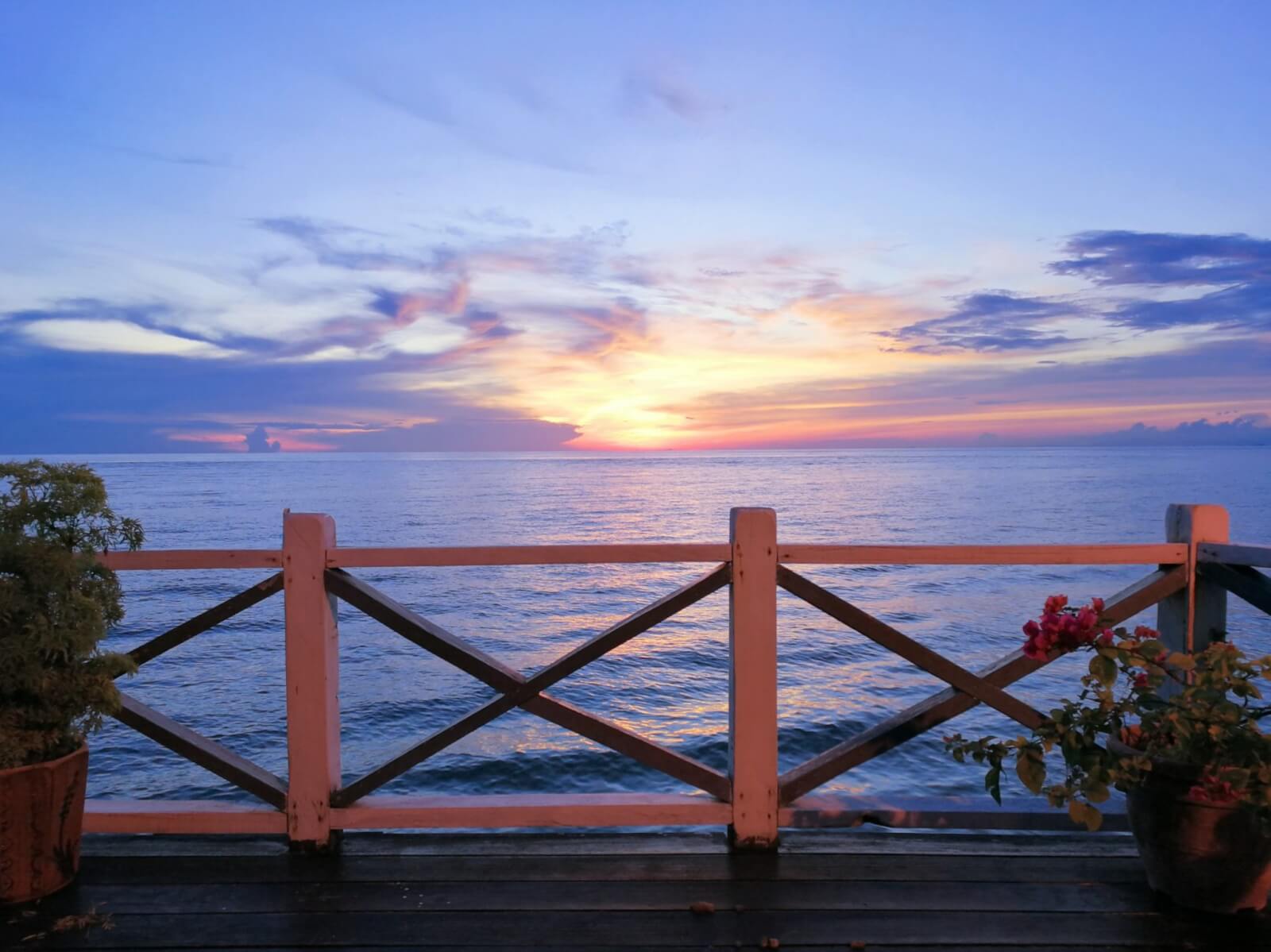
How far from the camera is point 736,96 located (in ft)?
Result: 41.8

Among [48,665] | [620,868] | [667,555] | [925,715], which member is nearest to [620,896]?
[620,868]

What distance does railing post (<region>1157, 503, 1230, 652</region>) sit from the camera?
3.25 metres

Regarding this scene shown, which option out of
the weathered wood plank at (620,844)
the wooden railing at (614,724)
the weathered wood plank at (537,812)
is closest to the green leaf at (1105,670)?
the wooden railing at (614,724)

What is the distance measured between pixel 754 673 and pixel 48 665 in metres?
2.37

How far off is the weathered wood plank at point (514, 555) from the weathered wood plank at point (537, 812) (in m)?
0.89

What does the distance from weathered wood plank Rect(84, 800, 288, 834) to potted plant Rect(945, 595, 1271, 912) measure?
2.56 m

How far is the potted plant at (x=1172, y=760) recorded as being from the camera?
8.13 ft

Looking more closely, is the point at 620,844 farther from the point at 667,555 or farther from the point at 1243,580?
the point at 1243,580

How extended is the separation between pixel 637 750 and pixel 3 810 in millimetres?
2048

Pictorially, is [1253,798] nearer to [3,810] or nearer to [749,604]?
[749,604]

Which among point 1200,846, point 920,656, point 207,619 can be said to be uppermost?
point 207,619

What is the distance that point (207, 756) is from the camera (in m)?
3.19

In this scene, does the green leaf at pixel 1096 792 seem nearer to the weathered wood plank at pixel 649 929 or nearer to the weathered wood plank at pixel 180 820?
the weathered wood plank at pixel 649 929

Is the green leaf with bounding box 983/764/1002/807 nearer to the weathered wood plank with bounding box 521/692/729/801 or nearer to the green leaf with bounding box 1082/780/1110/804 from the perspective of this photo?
the green leaf with bounding box 1082/780/1110/804
